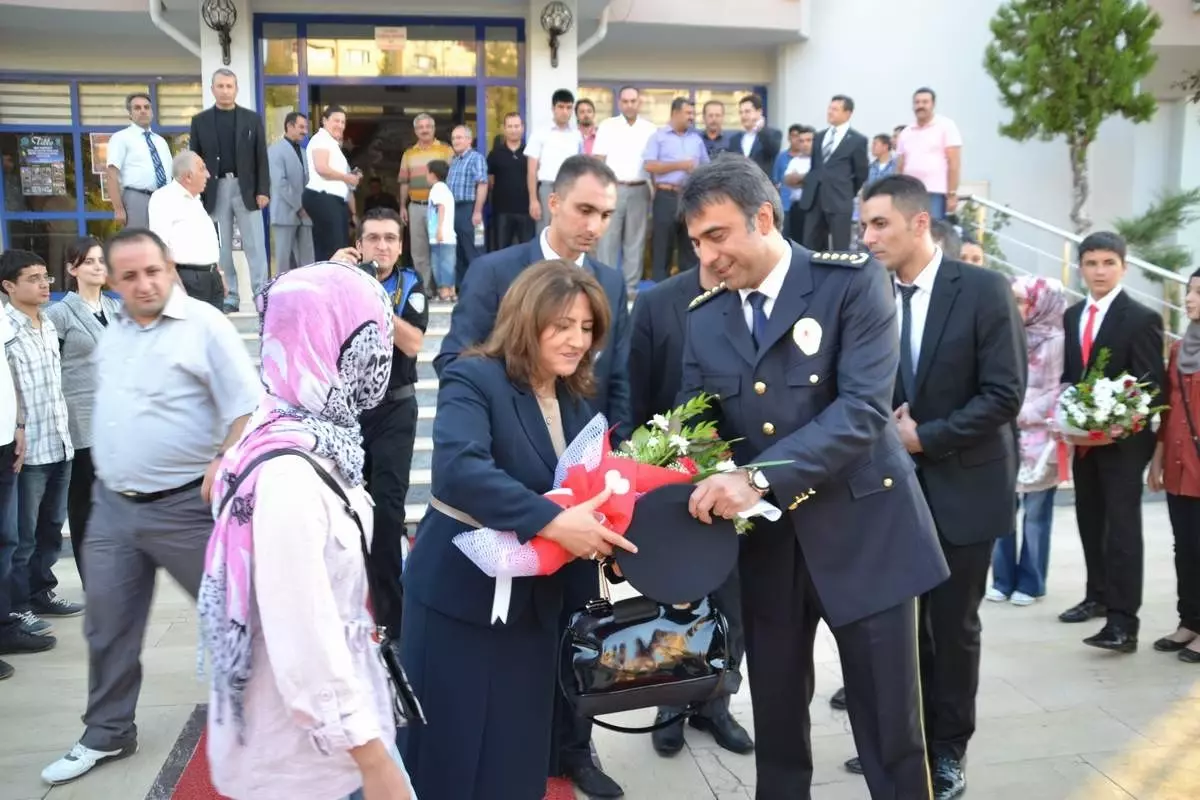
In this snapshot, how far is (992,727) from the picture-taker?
14.0ft

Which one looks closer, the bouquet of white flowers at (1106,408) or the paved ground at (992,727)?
the paved ground at (992,727)

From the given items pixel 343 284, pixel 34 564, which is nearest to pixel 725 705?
pixel 343 284

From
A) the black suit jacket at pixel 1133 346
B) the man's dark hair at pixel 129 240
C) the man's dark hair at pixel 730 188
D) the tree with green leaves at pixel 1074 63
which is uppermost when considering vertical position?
the tree with green leaves at pixel 1074 63

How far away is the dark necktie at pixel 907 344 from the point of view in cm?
360

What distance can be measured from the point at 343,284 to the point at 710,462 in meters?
1.11

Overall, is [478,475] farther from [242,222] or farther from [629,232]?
[629,232]

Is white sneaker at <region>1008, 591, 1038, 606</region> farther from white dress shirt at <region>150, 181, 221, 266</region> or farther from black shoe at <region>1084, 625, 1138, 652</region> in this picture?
white dress shirt at <region>150, 181, 221, 266</region>

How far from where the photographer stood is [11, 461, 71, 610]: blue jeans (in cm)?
538

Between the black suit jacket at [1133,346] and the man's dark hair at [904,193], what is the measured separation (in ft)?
7.28

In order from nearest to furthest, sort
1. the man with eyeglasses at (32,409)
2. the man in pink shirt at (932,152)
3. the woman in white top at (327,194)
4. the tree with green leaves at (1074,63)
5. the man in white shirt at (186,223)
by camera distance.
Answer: the man with eyeglasses at (32,409) < the man in white shirt at (186,223) < the woman in white top at (327,194) < the man in pink shirt at (932,152) < the tree with green leaves at (1074,63)

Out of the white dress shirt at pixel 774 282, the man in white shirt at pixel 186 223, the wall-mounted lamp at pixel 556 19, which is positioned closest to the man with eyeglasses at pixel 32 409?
the man in white shirt at pixel 186 223

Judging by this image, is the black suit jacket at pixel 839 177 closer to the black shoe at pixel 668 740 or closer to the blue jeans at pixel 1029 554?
the blue jeans at pixel 1029 554

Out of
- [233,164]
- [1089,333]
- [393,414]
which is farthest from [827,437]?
[233,164]

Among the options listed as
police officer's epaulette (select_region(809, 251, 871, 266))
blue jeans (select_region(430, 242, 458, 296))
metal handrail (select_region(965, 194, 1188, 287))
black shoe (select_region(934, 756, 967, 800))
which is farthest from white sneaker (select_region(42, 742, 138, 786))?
metal handrail (select_region(965, 194, 1188, 287))
